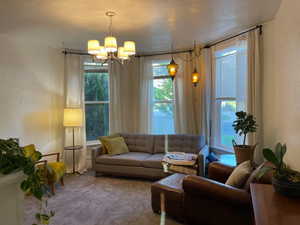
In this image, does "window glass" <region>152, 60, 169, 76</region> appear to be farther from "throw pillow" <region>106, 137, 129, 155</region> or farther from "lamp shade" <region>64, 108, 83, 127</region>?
"lamp shade" <region>64, 108, 83, 127</region>

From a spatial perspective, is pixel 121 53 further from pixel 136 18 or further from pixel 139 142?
pixel 139 142

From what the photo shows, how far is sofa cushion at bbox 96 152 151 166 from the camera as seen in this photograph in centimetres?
421

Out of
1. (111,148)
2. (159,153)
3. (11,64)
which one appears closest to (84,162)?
(111,148)

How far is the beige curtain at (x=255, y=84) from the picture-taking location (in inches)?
132

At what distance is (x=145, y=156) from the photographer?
442 centimetres

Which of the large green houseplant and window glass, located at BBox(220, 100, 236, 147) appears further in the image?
window glass, located at BBox(220, 100, 236, 147)

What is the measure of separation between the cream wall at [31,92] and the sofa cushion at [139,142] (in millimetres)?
1498

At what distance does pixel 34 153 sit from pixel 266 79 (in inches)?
127

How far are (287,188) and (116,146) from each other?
3459mm

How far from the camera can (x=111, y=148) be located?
457cm

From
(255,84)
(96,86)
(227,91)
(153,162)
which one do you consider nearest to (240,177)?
(255,84)

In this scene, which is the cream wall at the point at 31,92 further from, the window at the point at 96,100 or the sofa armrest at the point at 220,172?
the sofa armrest at the point at 220,172

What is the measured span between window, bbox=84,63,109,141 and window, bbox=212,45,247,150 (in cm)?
253

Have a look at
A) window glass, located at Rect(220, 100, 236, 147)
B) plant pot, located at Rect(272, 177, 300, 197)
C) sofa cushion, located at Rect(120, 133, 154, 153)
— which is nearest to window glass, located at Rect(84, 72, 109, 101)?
sofa cushion, located at Rect(120, 133, 154, 153)
